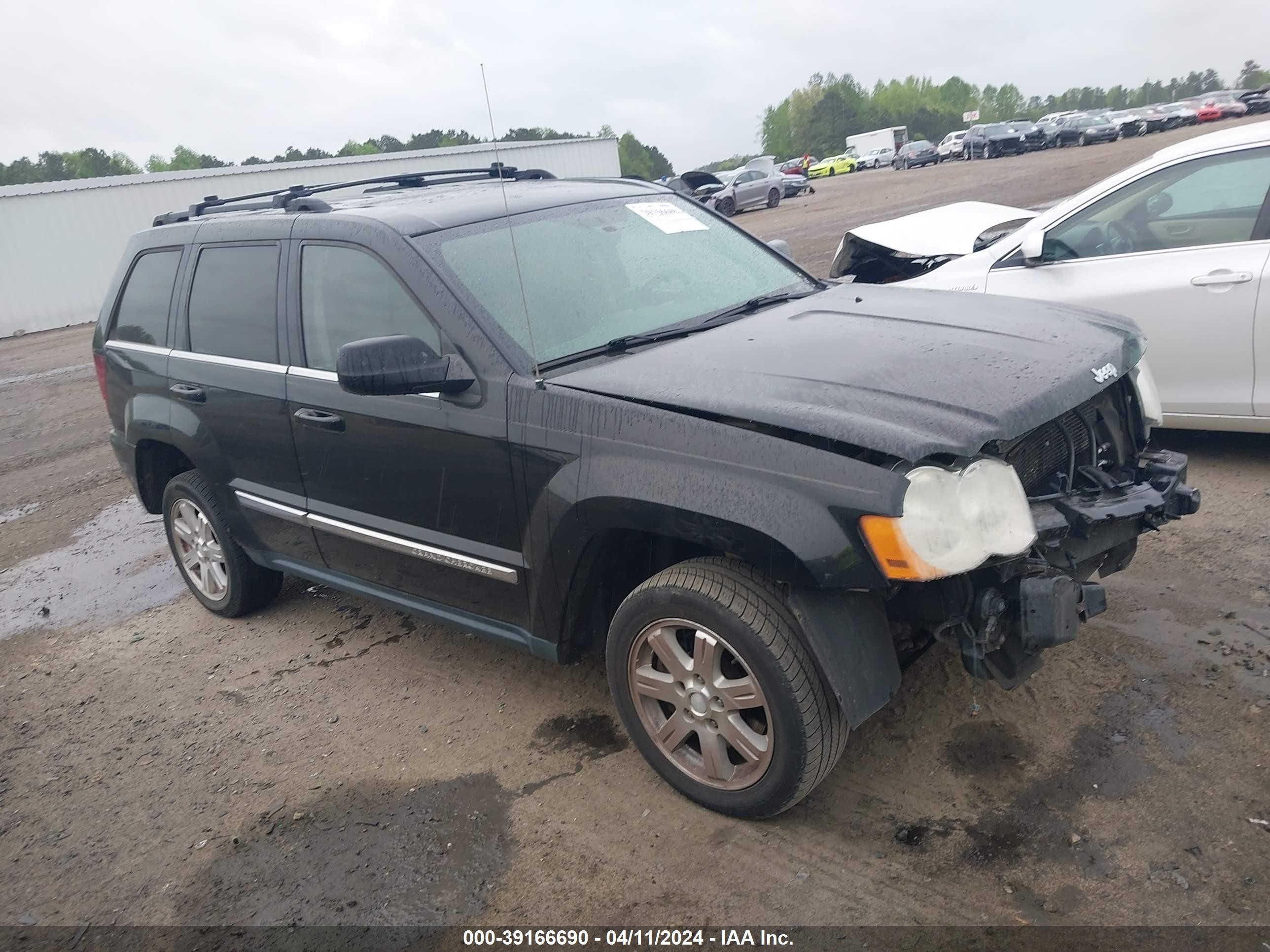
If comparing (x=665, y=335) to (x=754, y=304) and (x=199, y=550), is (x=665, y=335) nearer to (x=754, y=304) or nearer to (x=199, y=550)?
(x=754, y=304)

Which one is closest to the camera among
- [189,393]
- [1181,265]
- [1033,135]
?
[189,393]

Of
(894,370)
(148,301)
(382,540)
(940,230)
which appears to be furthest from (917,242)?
(148,301)

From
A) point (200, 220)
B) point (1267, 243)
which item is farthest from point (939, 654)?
point (200, 220)

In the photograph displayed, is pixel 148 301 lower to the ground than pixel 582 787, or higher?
higher

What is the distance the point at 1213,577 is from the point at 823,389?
2328 mm

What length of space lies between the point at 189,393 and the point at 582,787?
8.66ft

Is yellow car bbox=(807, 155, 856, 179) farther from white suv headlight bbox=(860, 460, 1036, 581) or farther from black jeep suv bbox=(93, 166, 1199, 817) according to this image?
white suv headlight bbox=(860, 460, 1036, 581)

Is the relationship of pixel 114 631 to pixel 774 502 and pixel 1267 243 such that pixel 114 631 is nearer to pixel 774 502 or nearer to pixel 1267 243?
pixel 774 502

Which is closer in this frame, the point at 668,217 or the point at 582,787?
the point at 582,787

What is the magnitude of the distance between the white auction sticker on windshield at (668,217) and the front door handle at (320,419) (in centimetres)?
148

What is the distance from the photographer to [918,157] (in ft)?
165

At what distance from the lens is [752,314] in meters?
3.78

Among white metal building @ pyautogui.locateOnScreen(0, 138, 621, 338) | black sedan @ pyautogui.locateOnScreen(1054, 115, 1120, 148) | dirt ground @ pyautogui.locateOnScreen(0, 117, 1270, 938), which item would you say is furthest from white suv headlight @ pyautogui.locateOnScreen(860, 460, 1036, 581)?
black sedan @ pyautogui.locateOnScreen(1054, 115, 1120, 148)

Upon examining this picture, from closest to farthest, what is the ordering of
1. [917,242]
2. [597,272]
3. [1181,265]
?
[597,272]
[1181,265]
[917,242]
